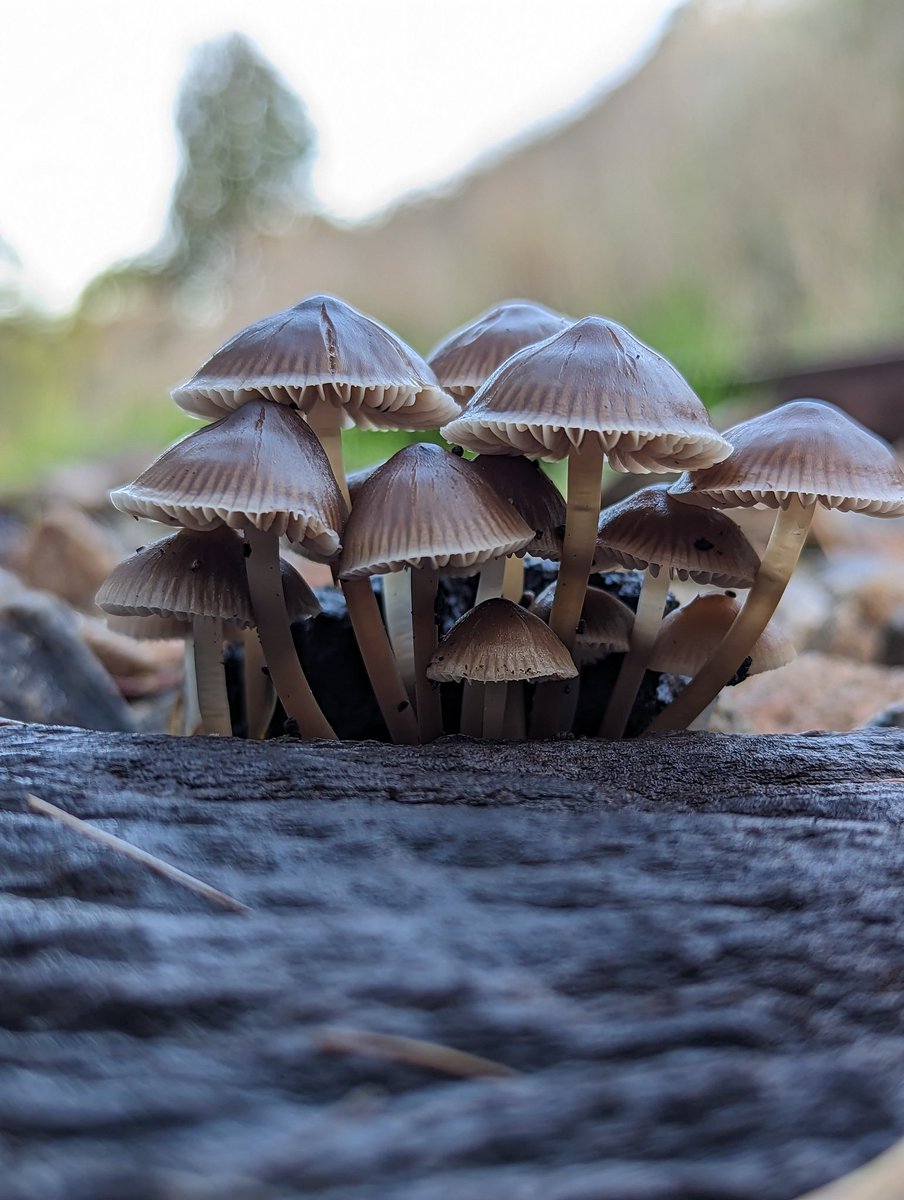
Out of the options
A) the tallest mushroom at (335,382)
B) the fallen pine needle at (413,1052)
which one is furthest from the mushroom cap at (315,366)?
the fallen pine needle at (413,1052)

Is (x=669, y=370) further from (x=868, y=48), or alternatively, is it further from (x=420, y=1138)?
(x=868, y=48)

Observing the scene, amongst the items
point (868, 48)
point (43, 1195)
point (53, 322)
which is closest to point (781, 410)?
point (43, 1195)

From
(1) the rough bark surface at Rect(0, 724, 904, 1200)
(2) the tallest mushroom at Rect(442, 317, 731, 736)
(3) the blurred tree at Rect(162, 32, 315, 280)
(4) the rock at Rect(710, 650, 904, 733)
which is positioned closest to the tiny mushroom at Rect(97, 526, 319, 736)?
(1) the rough bark surface at Rect(0, 724, 904, 1200)

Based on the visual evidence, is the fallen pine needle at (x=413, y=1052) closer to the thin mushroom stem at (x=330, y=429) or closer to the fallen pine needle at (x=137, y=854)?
the fallen pine needle at (x=137, y=854)

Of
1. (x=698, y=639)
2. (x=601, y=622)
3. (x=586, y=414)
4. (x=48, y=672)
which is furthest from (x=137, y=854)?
(x=48, y=672)

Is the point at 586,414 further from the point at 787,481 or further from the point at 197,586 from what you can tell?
the point at 197,586
